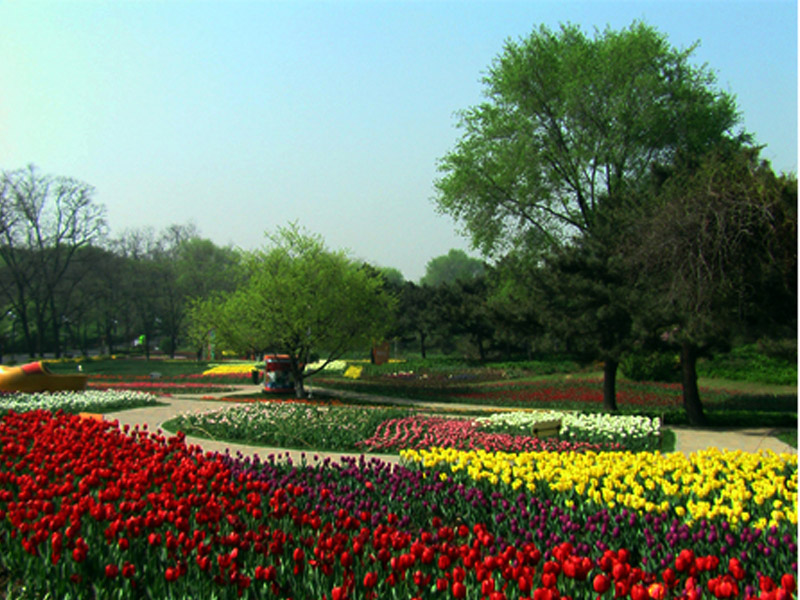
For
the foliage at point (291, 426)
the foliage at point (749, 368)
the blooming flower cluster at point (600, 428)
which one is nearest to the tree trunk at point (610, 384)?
the blooming flower cluster at point (600, 428)

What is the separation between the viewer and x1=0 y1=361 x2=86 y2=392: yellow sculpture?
18.8m

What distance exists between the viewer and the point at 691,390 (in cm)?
1523

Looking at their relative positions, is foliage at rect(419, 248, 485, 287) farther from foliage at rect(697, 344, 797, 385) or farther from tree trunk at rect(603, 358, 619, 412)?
tree trunk at rect(603, 358, 619, 412)

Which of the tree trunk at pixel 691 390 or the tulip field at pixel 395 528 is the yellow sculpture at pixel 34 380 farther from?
the tree trunk at pixel 691 390

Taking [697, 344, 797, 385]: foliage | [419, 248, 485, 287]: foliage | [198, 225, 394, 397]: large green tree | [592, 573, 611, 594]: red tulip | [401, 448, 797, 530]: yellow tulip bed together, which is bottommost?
A: [697, 344, 797, 385]: foliage

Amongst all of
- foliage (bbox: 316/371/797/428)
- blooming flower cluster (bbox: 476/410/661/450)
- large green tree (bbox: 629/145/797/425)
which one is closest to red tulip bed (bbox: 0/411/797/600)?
blooming flower cluster (bbox: 476/410/661/450)

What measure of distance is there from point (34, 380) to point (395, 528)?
1804cm

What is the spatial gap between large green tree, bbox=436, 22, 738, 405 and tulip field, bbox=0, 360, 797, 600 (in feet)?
55.0

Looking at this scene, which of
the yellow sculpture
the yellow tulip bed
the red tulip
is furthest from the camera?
the yellow sculpture

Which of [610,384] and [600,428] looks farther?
[610,384]

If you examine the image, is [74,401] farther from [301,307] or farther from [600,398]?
[600,398]

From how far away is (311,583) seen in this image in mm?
3748

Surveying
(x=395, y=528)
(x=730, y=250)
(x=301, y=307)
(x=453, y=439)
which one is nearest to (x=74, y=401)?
(x=301, y=307)

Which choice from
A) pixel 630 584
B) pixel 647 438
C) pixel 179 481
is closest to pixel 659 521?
pixel 630 584
